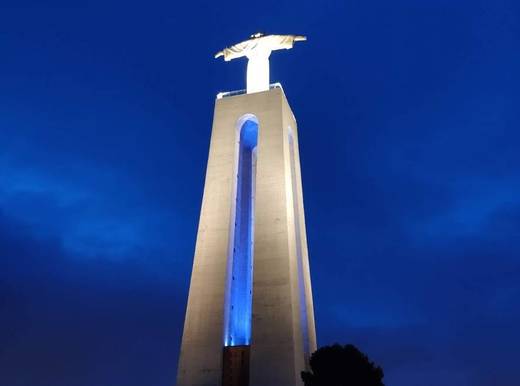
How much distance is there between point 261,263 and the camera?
18.7m

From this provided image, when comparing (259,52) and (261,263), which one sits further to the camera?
(259,52)

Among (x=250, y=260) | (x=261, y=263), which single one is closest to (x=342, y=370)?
(x=261, y=263)

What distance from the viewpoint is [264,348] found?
17266mm

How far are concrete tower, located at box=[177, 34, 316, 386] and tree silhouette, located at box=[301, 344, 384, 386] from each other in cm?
132

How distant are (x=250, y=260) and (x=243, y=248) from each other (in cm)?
59

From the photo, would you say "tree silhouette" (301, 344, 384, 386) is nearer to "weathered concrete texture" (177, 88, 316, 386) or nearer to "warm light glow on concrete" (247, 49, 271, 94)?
"weathered concrete texture" (177, 88, 316, 386)

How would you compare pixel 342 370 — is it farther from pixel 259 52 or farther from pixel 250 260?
pixel 259 52

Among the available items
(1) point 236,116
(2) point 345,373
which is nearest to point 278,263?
(2) point 345,373

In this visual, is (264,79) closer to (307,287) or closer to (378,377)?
(307,287)

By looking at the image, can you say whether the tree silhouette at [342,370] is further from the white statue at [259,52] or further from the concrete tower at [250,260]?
the white statue at [259,52]

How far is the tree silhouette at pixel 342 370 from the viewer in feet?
50.3

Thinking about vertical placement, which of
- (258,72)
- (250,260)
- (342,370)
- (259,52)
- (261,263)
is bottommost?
(342,370)

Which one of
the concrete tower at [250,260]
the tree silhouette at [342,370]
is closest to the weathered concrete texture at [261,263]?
the concrete tower at [250,260]

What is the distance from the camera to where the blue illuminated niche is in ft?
62.5
